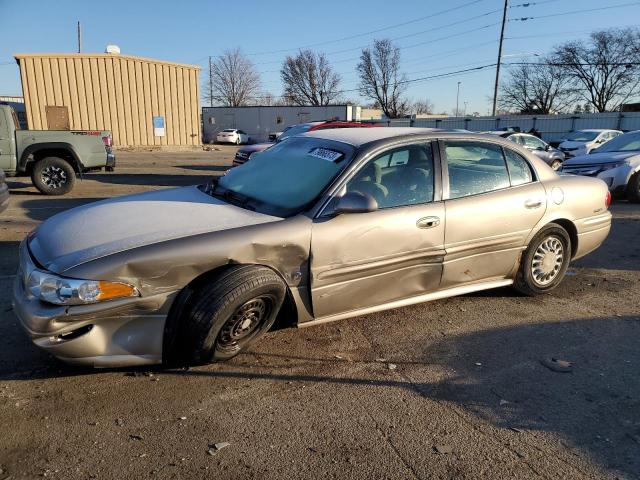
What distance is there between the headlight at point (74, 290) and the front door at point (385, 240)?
1247 mm

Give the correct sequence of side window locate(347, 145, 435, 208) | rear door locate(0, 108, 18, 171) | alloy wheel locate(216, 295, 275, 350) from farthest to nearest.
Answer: rear door locate(0, 108, 18, 171) → side window locate(347, 145, 435, 208) → alloy wheel locate(216, 295, 275, 350)

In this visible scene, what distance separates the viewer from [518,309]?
176 inches

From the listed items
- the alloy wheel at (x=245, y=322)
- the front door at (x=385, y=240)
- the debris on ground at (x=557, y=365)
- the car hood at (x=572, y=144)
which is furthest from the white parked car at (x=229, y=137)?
the debris on ground at (x=557, y=365)

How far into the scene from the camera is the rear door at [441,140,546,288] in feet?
13.1

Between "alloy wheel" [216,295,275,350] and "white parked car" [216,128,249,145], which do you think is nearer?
"alloy wheel" [216,295,275,350]

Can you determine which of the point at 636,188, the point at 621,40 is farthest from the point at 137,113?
the point at 621,40

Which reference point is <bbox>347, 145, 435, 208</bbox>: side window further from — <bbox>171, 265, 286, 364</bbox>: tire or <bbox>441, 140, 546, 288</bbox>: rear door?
<bbox>171, 265, 286, 364</bbox>: tire

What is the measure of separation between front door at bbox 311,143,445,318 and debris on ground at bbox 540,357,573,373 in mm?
969

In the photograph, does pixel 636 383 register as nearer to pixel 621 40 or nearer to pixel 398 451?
pixel 398 451

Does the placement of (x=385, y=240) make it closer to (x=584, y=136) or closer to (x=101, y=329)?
(x=101, y=329)

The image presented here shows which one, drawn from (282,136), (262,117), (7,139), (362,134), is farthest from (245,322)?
(262,117)

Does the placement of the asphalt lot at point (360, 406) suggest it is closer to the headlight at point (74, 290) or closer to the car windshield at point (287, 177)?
the headlight at point (74, 290)

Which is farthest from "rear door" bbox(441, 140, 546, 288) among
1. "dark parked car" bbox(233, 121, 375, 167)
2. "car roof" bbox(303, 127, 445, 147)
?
"dark parked car" bbox(233, 121, 375, 167)

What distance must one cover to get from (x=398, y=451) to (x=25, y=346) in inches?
107
